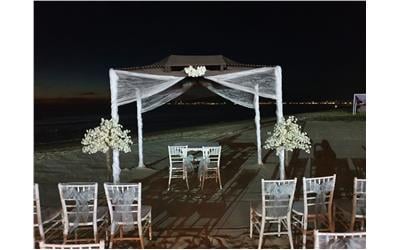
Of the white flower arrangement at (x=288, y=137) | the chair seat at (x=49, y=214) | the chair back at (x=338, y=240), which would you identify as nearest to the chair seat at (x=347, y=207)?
the white flower arrangement at (x=288, y=137)

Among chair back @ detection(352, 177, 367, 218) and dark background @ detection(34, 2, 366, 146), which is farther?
dark background @ detection(34, 2, 366, 146)

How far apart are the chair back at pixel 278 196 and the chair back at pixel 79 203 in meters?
1.50

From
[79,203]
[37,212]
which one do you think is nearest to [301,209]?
[79,203]

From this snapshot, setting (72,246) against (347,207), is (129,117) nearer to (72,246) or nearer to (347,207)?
(347,207)

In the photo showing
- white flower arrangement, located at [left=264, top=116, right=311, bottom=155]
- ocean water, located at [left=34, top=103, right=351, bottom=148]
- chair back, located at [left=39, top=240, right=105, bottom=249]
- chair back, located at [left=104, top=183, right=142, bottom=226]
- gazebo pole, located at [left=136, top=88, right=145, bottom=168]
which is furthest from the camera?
ocean water, located at [left=34, top=103, right=351, bottom=148]

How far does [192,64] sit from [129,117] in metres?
11.5

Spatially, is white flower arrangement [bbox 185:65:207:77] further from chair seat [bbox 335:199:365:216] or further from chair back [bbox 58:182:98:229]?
chair seat [bbox 335:199:365:216]

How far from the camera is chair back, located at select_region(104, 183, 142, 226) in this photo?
13.2ft

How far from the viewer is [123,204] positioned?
4.09 meters

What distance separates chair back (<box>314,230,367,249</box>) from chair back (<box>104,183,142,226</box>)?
5.60 ft

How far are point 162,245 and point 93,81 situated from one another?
403 centimetres

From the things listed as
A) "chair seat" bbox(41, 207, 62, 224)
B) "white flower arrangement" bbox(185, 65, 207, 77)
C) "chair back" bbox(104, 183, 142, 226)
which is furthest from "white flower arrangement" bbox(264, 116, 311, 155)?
"chair seat" bbox(41, 207, 62, 224)
